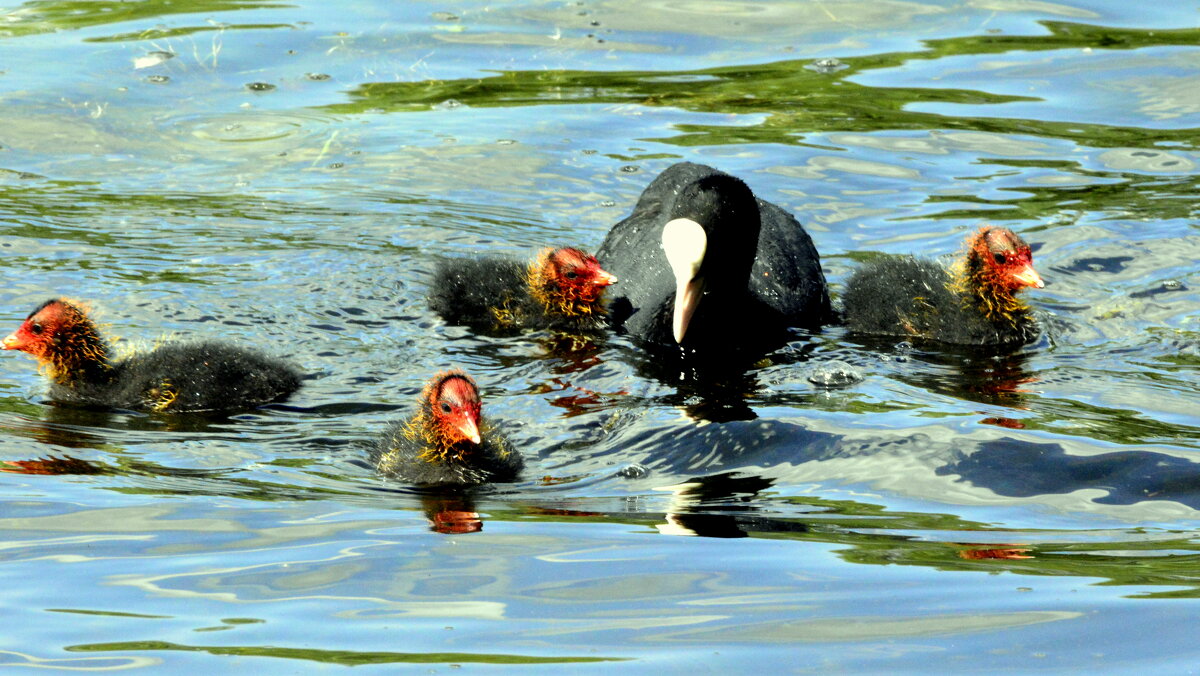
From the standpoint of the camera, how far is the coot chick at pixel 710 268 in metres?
6.07

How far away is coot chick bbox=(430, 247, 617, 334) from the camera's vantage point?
21.4 feet

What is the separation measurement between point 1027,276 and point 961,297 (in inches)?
12.0

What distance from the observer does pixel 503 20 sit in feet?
36.1

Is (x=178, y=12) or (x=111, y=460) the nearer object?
(x=111, y=460)

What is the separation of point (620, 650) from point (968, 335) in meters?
3.68

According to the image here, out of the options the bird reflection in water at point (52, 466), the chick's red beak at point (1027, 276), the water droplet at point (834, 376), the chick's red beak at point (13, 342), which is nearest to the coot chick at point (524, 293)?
the water droplet at point (834, 376)

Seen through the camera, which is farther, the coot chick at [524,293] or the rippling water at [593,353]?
the coot chick at [524,293]

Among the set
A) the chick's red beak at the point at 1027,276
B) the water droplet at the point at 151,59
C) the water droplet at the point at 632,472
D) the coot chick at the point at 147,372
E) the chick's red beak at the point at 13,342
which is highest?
the water droplet at the point at 151,59

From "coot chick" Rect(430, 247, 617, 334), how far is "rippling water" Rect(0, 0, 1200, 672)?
6.5 inches

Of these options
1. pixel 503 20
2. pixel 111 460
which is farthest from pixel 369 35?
pixel 111 460

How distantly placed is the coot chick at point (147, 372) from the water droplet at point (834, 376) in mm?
1989

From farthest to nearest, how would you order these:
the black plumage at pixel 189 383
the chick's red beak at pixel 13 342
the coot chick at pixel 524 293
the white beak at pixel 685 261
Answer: the coot chick at pixel 524 293 → the white beak at pixel 685 261 → the chick's red beak at pixel 13 342 → the black plumage at pixel 189 383

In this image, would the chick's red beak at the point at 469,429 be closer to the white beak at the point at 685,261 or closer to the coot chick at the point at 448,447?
the coot chick at the point at 448,447

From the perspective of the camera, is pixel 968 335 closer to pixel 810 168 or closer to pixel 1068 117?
pixel 810 168
